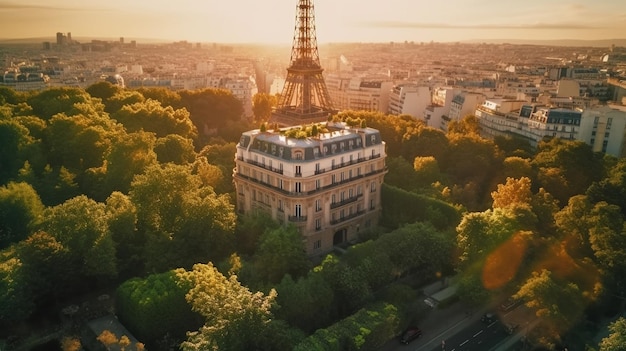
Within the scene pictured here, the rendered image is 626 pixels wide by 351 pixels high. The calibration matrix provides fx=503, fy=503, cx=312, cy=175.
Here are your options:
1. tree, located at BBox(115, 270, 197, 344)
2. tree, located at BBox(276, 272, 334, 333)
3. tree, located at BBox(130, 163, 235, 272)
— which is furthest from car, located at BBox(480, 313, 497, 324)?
tree, located at BBox(115, 270, 197, 344)

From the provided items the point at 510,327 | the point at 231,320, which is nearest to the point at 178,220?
the point at 231,320

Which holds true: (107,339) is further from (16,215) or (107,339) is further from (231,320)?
(16,215)

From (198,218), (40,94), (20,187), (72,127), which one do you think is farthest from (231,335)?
(40,94)

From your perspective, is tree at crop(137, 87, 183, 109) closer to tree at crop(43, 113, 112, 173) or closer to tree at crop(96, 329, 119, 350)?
tree at crop(43, 113, 112, 173)

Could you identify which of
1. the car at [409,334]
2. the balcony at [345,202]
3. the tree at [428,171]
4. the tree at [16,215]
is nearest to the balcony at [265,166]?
the balcony at [345,202]

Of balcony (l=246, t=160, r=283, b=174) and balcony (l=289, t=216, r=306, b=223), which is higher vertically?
balcony (l=246, t=160, r=283, b=174)
